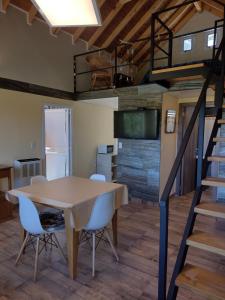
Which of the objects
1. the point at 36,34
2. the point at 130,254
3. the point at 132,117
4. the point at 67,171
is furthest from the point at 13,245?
the point at 36,34

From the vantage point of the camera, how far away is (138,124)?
4754 mm

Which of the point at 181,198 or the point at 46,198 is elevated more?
the point at 46,198

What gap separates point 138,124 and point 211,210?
3.07 meters

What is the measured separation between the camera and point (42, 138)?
16.1 feet

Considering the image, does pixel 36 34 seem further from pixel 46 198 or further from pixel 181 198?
pixel 181 198

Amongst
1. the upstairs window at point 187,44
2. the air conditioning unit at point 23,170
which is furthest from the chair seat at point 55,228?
the upstairs window at point 187,44

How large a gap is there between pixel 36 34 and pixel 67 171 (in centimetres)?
310

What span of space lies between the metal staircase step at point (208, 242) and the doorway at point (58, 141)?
13.9ft

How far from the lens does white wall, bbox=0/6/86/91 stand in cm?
415

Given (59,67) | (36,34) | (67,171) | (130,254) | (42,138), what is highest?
(36,34)

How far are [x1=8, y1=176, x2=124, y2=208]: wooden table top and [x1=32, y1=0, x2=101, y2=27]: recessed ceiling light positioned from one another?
173cm

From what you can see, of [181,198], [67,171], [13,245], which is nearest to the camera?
[13,245]

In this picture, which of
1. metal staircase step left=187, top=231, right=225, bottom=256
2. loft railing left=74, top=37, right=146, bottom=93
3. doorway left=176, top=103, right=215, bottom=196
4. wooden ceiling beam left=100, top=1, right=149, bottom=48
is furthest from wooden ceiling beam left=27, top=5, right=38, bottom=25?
metal staircase step left=187, top=231, right=225, bottom=256

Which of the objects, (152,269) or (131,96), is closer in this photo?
(152,269)
